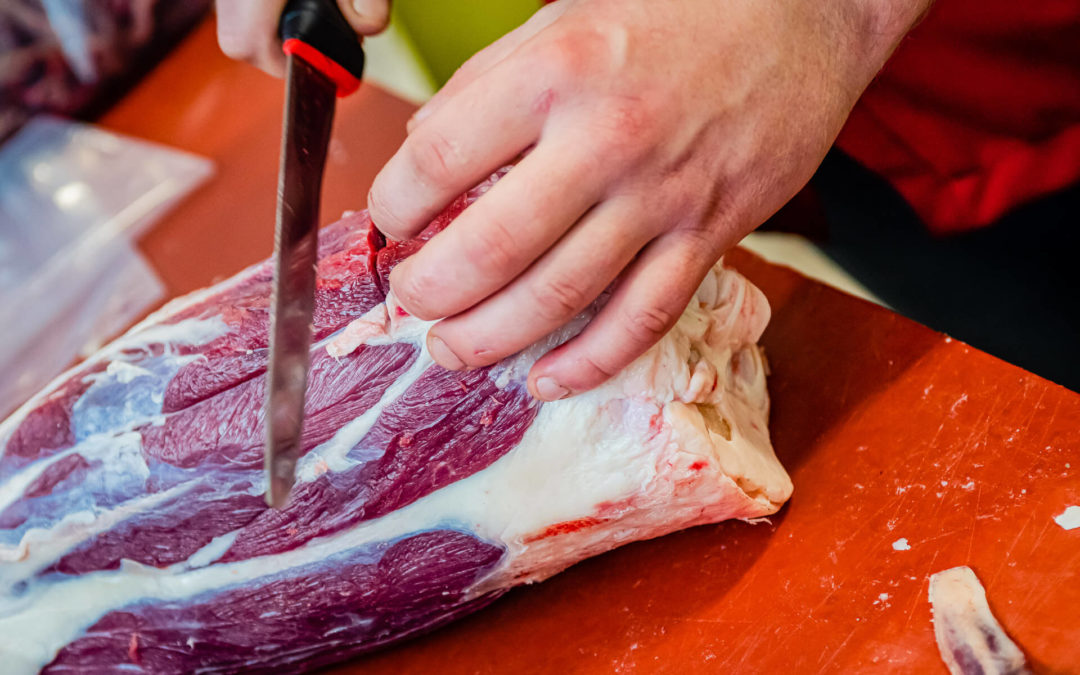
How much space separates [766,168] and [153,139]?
2131mm

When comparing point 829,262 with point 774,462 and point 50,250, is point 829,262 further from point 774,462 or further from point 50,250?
point 50,250

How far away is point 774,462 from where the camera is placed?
4.69 feet

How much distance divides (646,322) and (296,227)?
0.46 metres

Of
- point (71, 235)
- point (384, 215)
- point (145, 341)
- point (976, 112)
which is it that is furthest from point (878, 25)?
point (71, 235)

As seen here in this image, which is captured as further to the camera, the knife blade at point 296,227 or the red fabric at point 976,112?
the red fabric at point 976,112

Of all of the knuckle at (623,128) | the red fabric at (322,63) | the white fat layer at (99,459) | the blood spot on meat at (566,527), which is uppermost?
the red fabric at (322,63)

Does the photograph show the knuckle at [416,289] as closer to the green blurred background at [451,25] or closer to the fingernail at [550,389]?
the fingernail at [550,389]

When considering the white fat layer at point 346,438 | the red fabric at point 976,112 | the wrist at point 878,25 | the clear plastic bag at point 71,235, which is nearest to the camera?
the wrist at point 878,25

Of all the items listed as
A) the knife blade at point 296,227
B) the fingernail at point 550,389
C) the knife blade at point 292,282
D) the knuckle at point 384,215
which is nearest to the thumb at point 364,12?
the knife blade at point 296,227

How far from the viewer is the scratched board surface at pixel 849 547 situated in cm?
127

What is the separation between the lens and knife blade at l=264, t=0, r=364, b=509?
3.55 ft

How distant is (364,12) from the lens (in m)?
1.36

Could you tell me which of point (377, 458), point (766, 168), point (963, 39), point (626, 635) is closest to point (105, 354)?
point (377, 458)

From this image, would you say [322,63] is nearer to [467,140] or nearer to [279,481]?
[467,140]
